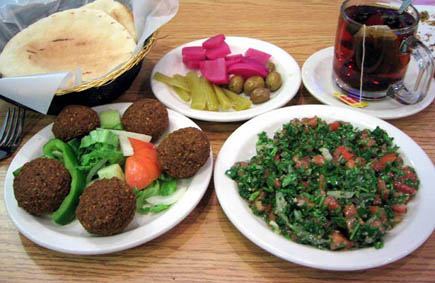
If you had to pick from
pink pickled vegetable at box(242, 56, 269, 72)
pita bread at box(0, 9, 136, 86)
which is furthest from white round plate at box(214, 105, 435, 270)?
pita bread at box(0, 9, 136, 86)

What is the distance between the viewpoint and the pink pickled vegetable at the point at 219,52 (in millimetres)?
2131

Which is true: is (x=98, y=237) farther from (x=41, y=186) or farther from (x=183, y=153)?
(x=183, y=153)

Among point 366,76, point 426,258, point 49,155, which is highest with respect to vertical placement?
point 366,76

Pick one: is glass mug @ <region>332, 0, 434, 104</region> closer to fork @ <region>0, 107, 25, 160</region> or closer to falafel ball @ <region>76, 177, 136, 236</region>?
falafel ball @ <region>76, 177, 136, 236</region>

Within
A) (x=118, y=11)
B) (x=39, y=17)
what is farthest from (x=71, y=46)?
(x=39, y=17)

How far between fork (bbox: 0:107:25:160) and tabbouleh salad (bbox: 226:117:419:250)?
1073mm

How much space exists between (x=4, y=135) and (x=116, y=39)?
722mm

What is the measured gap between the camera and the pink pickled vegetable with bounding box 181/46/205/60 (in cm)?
215

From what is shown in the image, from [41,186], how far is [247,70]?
3.89ft

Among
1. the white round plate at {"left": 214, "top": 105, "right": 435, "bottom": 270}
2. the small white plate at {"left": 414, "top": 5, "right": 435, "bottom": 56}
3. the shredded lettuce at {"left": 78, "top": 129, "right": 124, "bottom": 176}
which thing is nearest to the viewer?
the white round plate at {"left": 214, "top": 105, "right": 435, "bottom": 270}

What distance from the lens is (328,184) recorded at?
4.46 ft

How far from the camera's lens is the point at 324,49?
225cm

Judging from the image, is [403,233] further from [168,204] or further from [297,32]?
[297,32]

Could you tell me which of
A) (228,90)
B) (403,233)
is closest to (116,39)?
(228,90)
